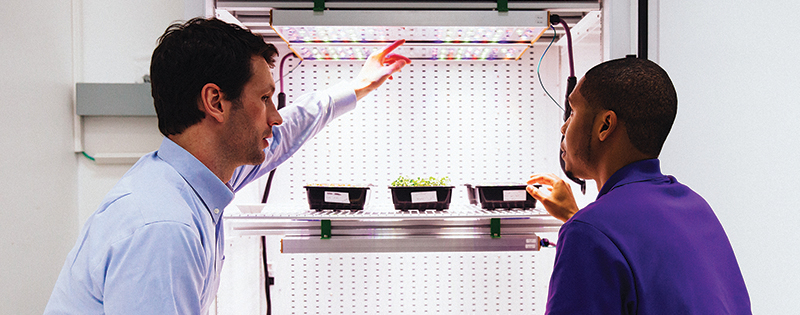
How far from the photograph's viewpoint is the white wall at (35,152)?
5.10 feet

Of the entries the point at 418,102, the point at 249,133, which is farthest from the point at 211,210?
the point at 418,102

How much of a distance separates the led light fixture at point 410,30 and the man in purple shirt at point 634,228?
0.40m

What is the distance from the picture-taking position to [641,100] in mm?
875

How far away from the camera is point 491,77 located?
1.86m

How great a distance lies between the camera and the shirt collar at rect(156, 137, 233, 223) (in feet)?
3.02

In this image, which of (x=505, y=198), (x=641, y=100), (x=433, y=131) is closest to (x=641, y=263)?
(x=641, y=100)

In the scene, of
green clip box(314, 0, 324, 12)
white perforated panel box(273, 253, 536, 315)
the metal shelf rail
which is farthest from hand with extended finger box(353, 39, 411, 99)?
white perforated panel box(273, 253, 536, 315)

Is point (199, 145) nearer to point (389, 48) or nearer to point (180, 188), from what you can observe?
point (180, 188)

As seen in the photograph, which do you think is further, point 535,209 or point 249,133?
point 535,209

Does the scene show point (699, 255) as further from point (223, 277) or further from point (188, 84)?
point (223, 277)

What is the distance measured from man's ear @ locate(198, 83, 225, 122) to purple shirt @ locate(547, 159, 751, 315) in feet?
2.55

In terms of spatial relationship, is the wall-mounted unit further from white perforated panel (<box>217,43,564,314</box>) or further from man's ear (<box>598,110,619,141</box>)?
man's ear (<box>598,110,619,141</box>)

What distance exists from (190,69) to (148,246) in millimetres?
390

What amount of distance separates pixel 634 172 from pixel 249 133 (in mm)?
865
